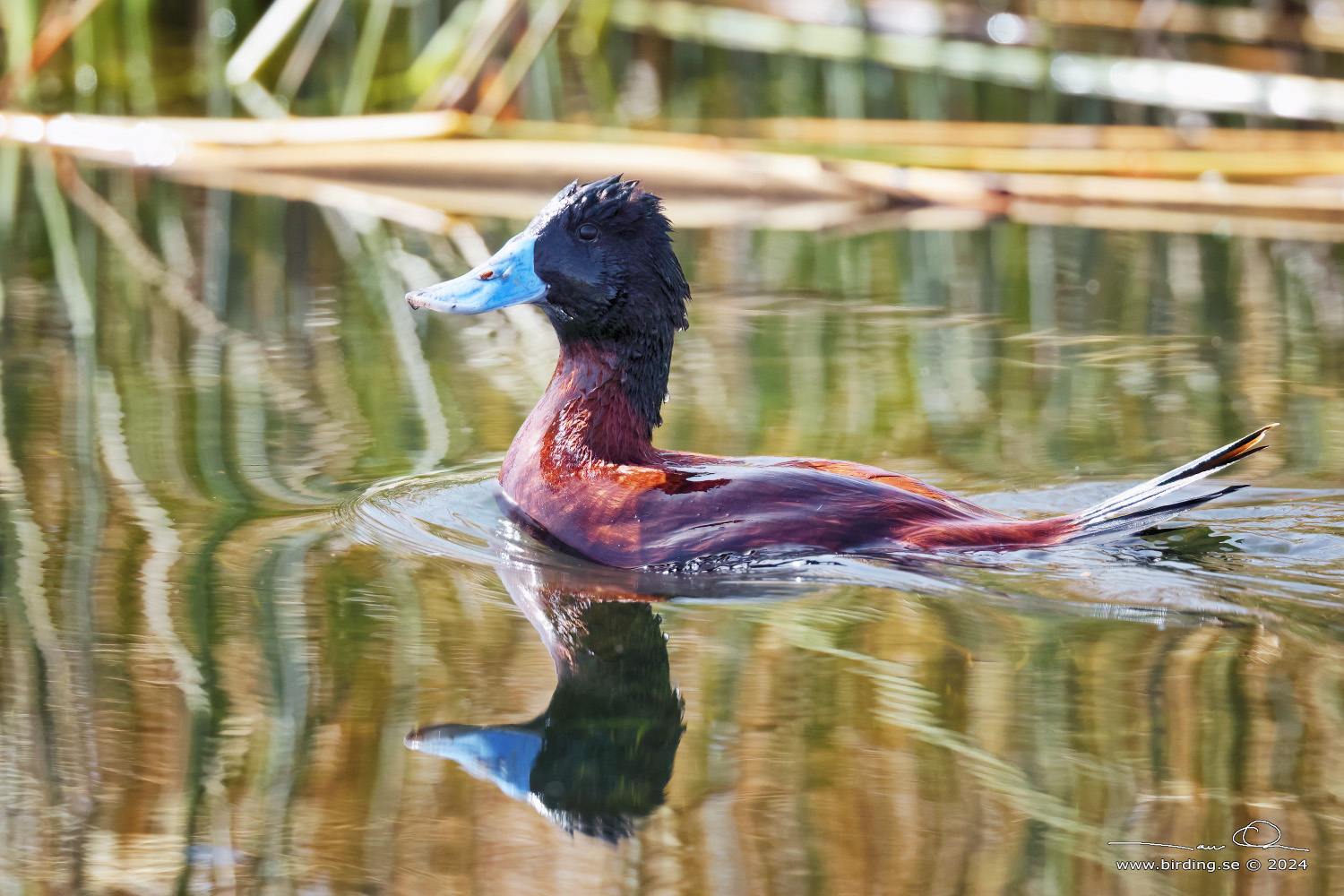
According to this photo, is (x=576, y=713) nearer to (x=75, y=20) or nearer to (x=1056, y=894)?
(x=1056, y=894)

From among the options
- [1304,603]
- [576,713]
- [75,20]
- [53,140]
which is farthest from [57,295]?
[1304,603]

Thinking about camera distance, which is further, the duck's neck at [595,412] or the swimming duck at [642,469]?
the duck's neck at [595,412]

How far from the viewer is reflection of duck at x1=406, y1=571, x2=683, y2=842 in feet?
9.14

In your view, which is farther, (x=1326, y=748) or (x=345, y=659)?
(x=345, y=659)

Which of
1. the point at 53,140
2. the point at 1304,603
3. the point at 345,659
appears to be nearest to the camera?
the point at 345,659

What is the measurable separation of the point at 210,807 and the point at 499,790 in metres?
Answer: 0.47

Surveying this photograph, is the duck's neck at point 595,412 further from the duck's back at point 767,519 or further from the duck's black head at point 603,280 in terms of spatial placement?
the duck's back at point 767,519

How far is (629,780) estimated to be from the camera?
9.42ft

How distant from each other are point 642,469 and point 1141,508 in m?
1.20
